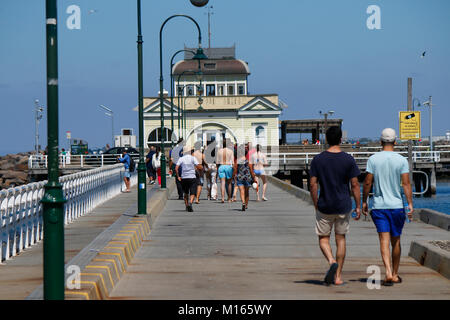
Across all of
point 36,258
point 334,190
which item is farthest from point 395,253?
point 36,258

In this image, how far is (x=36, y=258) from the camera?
11.5 metres

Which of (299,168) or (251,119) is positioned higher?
(251,119)

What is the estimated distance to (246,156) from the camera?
2102cm

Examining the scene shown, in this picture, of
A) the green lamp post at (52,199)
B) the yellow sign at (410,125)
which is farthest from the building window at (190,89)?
the green lamp post at (52,199)

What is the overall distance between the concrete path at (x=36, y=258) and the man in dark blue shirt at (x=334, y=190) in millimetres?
3330

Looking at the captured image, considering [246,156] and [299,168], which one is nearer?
[246,156]

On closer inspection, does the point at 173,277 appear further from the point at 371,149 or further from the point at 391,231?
the point at 371,149

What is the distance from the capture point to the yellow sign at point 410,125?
2566 centimetres

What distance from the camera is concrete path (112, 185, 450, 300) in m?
8.25

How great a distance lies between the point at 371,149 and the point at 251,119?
38.8 ft

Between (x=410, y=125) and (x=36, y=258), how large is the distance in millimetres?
17184

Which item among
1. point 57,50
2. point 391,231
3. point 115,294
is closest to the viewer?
point 57,50

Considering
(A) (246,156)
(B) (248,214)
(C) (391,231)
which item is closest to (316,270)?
(C) (391,231)

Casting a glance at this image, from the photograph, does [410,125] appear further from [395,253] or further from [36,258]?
[395,253]
